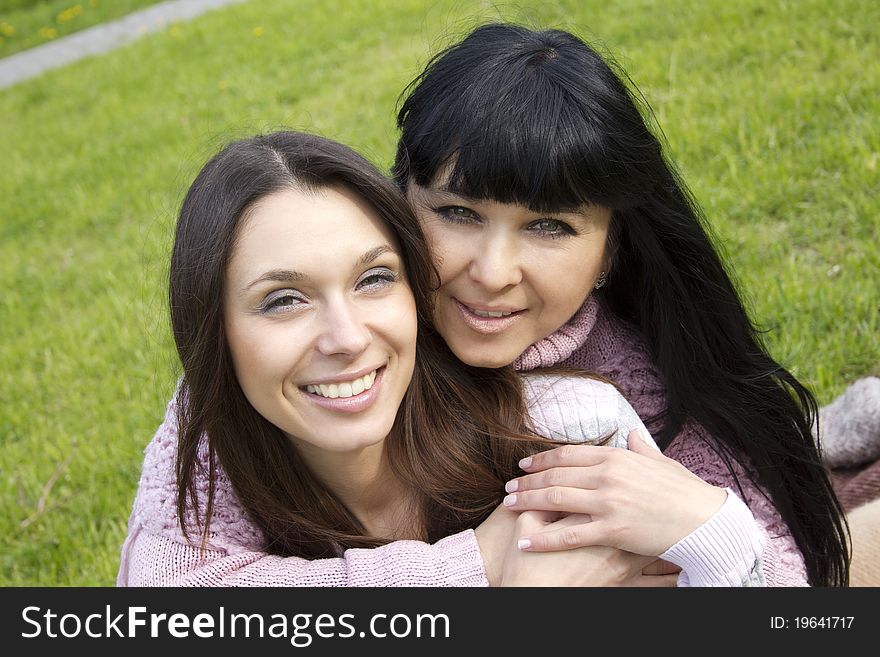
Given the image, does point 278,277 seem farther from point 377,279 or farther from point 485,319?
point 485,319

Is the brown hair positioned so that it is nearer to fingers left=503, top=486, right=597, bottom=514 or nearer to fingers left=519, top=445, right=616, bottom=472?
fingers left=519, top=445, right=616, bottom=472

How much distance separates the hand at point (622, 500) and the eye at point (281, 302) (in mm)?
711

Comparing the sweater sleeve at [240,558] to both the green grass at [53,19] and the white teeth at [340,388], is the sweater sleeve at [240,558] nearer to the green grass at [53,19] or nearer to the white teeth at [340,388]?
the white teeth at [340,388]

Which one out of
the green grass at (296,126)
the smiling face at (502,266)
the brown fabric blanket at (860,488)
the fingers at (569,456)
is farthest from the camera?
the green grass at (296,126)

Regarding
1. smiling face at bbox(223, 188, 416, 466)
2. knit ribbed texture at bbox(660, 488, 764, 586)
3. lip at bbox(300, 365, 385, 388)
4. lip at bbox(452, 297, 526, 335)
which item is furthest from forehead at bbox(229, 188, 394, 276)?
knit ribbed texture at bbox(660, 488, 764, 586)

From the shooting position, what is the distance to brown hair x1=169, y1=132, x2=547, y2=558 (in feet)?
7.58

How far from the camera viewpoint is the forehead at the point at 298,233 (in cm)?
222

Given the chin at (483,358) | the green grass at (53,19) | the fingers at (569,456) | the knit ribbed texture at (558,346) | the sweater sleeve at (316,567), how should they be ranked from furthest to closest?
the green grass at (53,19)
the knit ribbed texture at (558,346)
the chin at (483,358)
the fingers at (569,456)
the sweater sleeve at (316,567)

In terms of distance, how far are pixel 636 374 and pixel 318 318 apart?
3.49 feet

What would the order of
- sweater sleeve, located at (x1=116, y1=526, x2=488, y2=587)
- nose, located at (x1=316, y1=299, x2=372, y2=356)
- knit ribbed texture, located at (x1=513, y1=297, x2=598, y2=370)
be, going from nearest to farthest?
nose, located at (x1=316, y1=299, x2=372, y2=356), sweater sleeve, located at (x1=116, y1=526, x2=488, y2=587), knit ribbed texture, located at (x1=513, y1=297, x2=598, y2=370)

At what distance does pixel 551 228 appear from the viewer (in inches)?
101

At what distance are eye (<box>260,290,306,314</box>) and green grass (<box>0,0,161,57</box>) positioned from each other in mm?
9378

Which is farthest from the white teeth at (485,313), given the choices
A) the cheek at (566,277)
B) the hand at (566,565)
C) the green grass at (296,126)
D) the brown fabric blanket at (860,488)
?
the brown fabric blanket at (860,488)

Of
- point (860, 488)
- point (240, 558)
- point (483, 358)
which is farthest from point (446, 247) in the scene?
point (860, 488)
